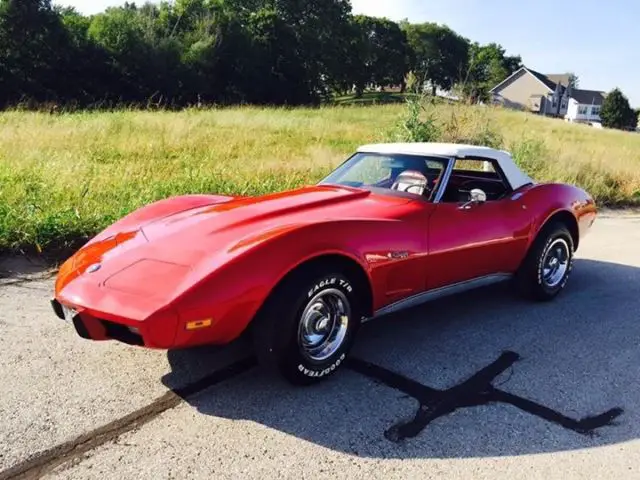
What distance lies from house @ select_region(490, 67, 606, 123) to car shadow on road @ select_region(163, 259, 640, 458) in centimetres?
8290

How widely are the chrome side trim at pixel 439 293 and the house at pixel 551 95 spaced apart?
82.6m

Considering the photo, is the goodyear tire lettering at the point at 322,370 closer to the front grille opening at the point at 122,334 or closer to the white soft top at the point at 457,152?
the front grille opening at the point at 122,334

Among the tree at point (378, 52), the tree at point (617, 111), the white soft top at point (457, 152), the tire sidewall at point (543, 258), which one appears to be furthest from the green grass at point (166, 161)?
the tree at point (617, 111)

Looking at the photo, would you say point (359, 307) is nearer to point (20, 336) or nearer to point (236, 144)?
point (20, 336)

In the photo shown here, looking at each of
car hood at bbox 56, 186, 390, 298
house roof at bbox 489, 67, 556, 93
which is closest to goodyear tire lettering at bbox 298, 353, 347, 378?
car hood at bbox 56, 186, 390, 298

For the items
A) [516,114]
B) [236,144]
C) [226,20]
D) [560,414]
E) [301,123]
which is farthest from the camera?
[226,20]

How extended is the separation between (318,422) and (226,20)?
4466cm

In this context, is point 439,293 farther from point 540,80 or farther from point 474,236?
→ point 540,80

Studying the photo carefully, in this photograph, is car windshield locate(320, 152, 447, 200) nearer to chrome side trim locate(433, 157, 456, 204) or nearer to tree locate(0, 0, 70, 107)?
chrome side trim locate(433, 157, 456, 204)

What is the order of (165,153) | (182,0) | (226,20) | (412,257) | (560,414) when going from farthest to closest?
(182,0), (226,20), (165,153), (412,257), (560,414)

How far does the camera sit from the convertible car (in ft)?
9.29

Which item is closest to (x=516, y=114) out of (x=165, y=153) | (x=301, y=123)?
(x=301, y=123)

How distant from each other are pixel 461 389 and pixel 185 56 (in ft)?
118

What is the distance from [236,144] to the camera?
1232 centimetres
